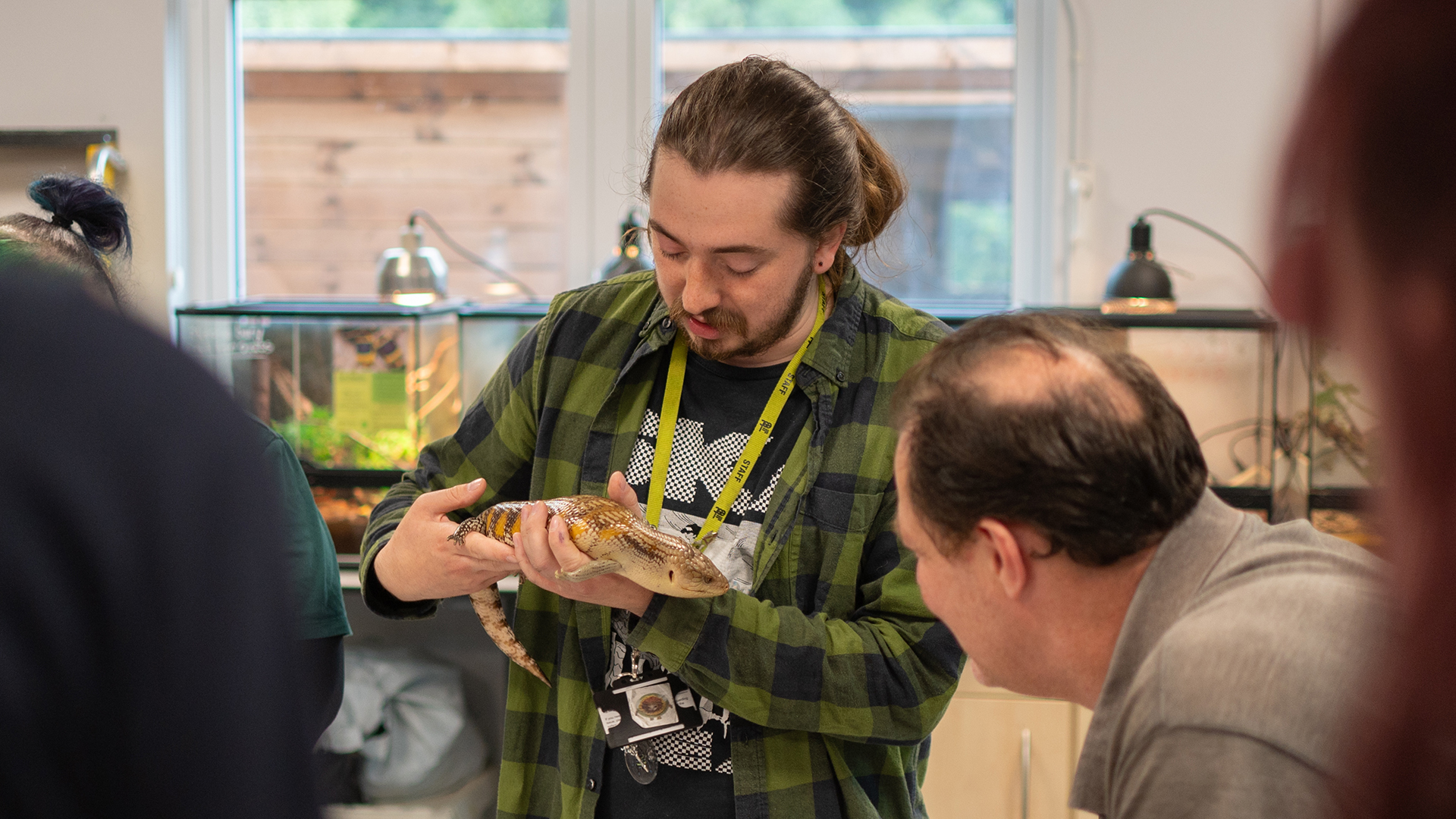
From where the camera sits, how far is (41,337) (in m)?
0.52

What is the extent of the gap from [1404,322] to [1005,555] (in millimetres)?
671

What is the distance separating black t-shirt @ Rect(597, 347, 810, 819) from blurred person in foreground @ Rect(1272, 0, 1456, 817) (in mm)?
1125

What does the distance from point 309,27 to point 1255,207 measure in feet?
13.4

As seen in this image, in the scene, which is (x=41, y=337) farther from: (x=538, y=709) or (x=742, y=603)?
(x=538, y=709)

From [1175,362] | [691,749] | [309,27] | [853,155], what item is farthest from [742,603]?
[309,27]

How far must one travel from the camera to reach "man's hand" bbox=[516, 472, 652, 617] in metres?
1.36

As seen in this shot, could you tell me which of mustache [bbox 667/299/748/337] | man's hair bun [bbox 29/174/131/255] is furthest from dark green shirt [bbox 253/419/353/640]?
mustache [bbox 667/299/748/337]

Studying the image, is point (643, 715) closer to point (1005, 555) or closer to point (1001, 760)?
point (1005, 555)

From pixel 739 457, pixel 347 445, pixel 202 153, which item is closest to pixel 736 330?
pixel 739 457

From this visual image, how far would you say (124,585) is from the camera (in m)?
0.51

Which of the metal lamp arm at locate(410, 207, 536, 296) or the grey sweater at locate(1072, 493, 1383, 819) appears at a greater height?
the metal lamp arm at locate(410, 207, 536, 296)

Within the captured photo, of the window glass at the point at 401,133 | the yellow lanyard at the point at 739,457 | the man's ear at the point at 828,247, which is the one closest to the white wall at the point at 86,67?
the window glass at the point at 401,133

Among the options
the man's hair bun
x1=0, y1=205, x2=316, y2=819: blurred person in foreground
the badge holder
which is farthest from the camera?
the man's hair bun

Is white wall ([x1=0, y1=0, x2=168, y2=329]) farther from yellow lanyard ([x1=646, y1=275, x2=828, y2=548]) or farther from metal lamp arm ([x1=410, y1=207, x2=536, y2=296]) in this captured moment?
yellow lanyard ([x1=646, y1=275, x2=828, y2=548])
